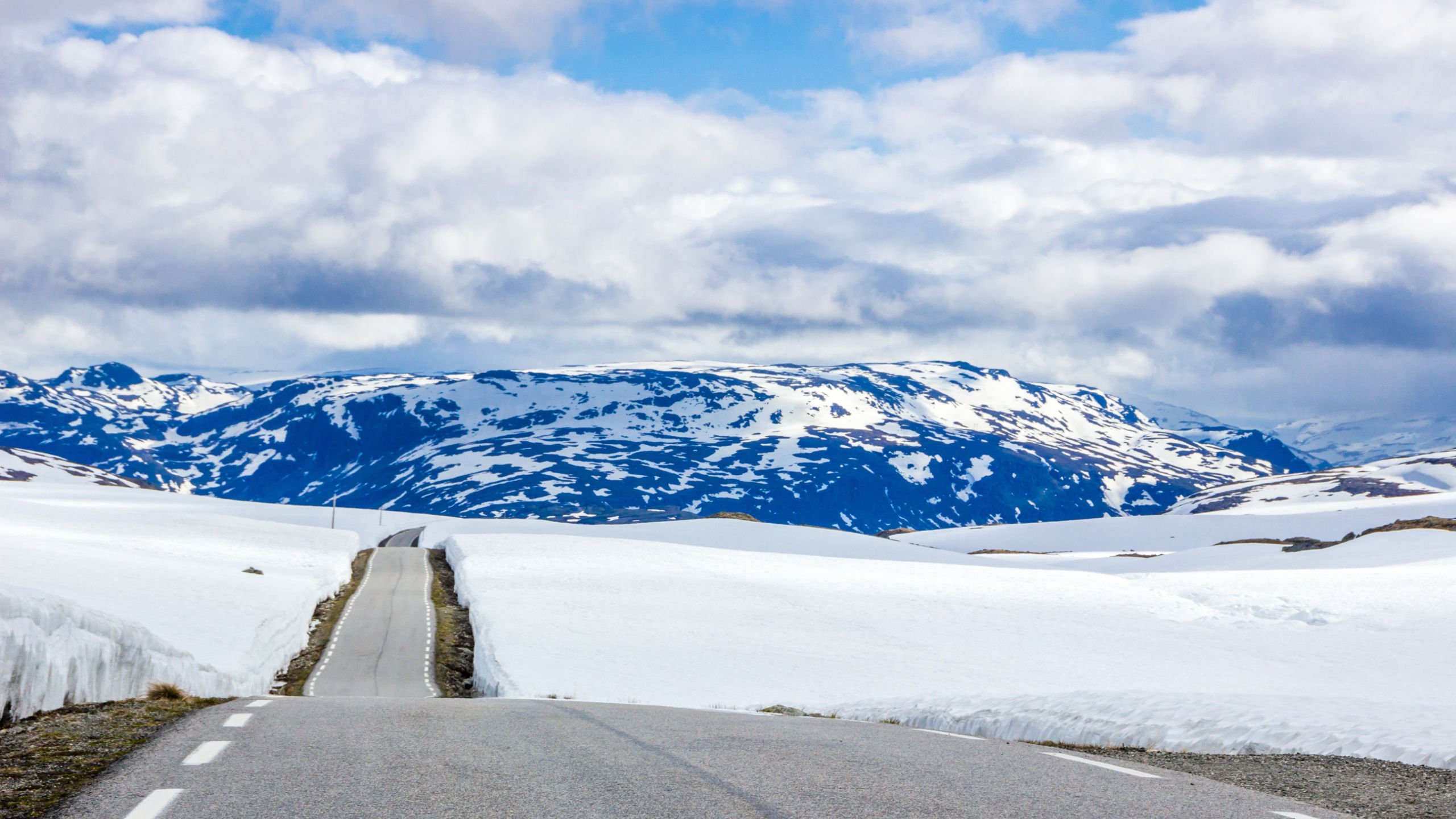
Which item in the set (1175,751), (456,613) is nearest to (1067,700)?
(1175,751)

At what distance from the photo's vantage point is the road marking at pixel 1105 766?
37.7ft

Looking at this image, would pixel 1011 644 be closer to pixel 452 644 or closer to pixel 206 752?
pixel 452 644

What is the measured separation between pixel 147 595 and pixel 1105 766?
43.3 meters

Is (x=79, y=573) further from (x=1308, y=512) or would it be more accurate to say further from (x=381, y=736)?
(x=1308, y=512)

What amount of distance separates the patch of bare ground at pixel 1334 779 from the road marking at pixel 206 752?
1062cm

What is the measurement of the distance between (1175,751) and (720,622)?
36.8 metres

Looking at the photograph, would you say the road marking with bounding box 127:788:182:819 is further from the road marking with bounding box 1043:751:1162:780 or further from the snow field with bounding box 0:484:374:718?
the road marking with bounding box 1043:751:1162:780

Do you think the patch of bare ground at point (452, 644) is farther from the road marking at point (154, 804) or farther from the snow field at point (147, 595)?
the road marking at point (154, 804)

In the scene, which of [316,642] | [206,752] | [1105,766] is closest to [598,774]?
[206,752]

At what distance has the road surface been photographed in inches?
344

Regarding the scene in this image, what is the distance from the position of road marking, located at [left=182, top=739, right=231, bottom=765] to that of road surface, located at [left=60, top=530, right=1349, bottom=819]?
40 millimetres

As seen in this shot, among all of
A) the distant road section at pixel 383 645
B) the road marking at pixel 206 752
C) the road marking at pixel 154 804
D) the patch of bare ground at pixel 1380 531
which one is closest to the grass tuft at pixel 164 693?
the road marking at pixel 206 752

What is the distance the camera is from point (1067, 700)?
69.1 ft

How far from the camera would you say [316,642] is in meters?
48.9
